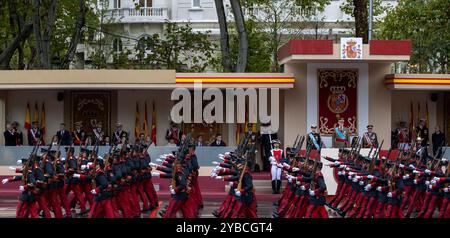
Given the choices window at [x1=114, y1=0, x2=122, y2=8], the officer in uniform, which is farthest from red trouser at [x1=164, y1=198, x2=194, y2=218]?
window at [x1=114, y1=0, x2=122, y2=8]

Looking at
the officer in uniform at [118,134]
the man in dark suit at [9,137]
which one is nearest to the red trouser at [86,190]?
the officer in uniform at [118,134]

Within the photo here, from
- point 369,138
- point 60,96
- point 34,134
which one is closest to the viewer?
point 369,138

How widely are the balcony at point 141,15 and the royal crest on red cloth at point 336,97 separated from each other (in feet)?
72.3

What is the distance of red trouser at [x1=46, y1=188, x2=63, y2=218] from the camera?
16.8 metres

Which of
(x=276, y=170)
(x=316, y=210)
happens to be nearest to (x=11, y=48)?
(x=276, y=170)

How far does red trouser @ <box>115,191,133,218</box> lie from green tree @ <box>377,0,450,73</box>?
820 inches

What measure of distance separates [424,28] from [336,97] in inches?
510

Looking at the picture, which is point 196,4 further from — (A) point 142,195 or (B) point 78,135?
(A) point 142,195

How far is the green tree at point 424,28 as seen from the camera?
115 feet

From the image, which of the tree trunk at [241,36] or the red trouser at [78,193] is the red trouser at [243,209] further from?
the tree trunk at [241,36]

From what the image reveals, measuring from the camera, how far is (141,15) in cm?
4606

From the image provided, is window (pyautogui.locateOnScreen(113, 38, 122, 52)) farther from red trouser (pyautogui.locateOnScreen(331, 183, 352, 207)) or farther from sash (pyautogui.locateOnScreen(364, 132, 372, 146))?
red trouser (pyautogui.locateOnScreen(331, 183, 352, 207))
